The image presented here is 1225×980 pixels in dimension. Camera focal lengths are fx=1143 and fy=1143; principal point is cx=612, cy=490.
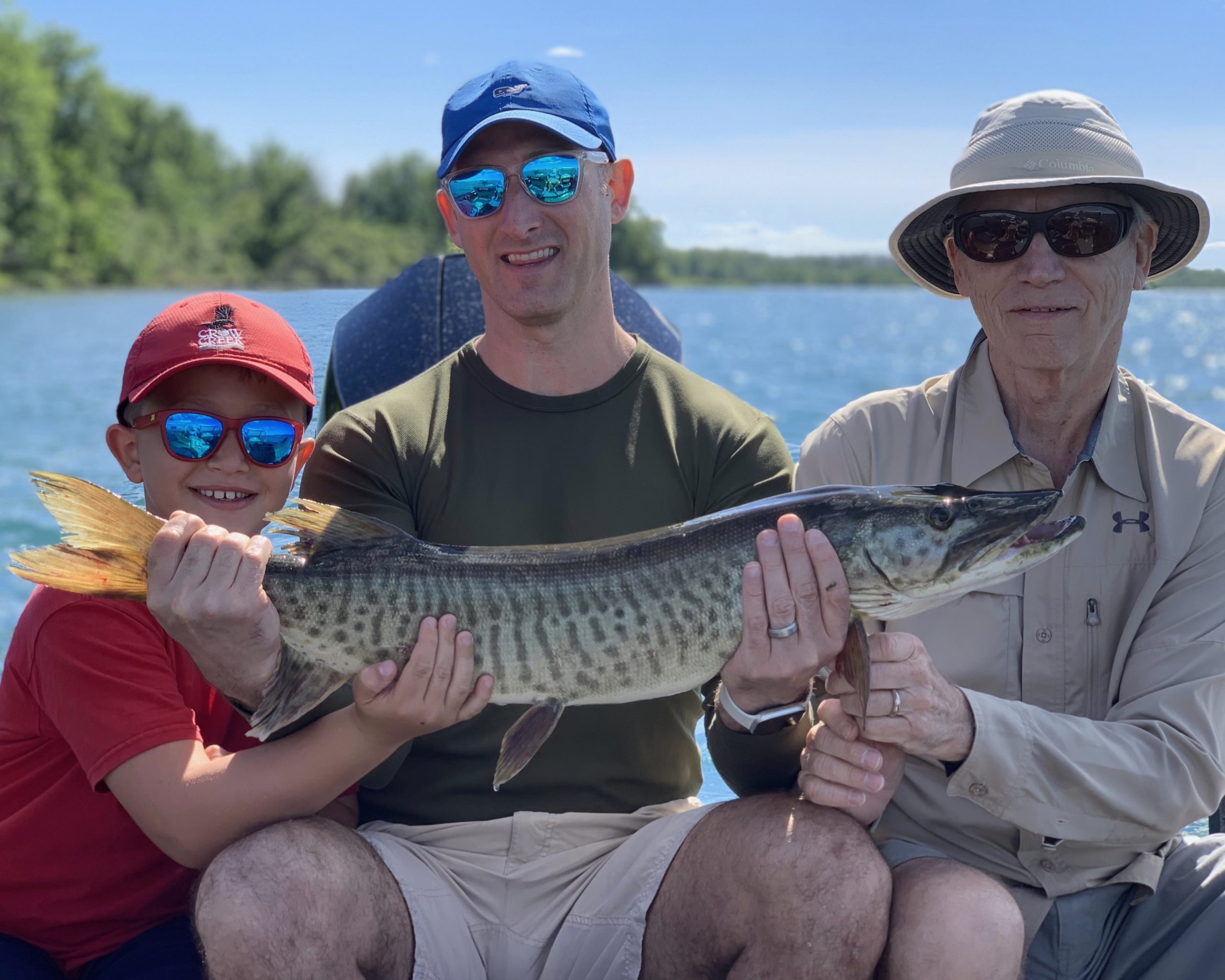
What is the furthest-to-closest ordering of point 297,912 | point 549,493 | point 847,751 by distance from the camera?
point 549,493 < point 847,751 < point 297,912

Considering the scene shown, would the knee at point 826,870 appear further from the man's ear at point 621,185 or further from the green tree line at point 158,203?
the green tree line at point 158,203

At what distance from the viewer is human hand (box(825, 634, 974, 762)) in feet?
8.44

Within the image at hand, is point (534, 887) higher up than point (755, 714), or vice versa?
point (755, 714)

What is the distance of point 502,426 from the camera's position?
3.08 metres

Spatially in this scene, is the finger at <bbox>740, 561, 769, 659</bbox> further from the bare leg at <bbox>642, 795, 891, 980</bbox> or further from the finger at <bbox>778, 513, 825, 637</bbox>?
the bare leg at <bbox>642, 795, 891, 980</bbox>

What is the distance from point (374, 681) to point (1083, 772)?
5.39 feet

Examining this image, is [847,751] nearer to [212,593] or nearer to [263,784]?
[263,784]

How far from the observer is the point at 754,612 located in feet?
8.46

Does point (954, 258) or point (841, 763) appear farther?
point (954, 258)

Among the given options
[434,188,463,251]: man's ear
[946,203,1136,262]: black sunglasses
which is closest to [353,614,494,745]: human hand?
[434,188,463,251]: man's ear

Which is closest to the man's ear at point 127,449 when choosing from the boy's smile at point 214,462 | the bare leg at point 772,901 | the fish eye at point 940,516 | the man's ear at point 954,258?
the boy's smile at point 214,462

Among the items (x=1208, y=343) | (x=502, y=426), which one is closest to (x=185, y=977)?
(x=502, y=426)

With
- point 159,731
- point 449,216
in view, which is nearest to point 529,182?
point 449,216

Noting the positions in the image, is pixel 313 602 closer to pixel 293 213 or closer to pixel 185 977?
pixel 185 977
